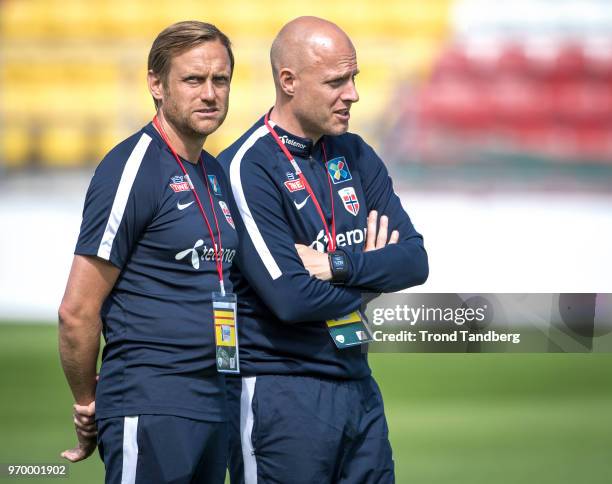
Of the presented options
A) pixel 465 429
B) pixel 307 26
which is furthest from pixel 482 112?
pixel 307 26

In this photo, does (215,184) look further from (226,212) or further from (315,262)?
(315,262)

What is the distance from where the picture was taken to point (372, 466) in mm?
2771

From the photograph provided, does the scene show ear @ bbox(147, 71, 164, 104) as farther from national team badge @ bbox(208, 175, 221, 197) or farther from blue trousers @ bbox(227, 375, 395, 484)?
blue trousers @ bbox(227, 375, 395, 484)

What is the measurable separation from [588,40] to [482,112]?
1208 millimetres

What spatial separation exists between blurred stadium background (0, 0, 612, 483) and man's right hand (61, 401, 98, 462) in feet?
17.7

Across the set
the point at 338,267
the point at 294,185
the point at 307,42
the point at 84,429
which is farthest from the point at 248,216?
the point at 84,429

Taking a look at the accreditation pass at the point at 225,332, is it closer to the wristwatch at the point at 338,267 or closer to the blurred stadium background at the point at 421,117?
the wristwatch at the point at 338,267

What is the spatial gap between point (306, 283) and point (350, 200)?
1.03ft

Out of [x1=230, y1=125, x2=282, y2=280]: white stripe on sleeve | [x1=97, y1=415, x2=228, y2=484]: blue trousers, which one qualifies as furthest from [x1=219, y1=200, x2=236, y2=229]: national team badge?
[x1=97, y1=415, x2=228, y2=484]: blue trousers

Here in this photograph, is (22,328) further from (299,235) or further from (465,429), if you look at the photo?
(299,235)

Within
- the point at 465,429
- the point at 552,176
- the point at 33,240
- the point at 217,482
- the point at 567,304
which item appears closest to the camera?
the point at 217,482

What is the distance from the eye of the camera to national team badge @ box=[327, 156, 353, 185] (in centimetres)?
288

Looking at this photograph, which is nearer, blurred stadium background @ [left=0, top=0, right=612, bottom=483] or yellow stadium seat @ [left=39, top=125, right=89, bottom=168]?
blurred stadium background @ [left=0, top=0, right=612, bottom=483]

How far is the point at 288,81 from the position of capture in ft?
9.36
